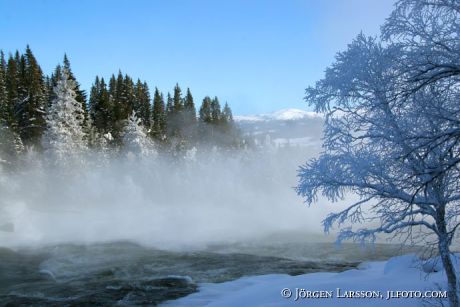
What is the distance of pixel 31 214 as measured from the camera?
119 feet

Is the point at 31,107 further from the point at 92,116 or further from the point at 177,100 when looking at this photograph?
the point at 177,100

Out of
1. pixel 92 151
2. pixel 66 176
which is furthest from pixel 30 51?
pixel 66 176

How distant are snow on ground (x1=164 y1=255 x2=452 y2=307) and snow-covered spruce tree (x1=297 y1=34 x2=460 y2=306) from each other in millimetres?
1713

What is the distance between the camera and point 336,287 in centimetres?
1156

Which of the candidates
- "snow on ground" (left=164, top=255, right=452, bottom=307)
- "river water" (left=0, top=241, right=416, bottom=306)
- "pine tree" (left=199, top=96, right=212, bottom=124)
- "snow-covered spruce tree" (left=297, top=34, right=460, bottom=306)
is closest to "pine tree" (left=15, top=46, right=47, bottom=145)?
"river water" (left=0, top=241, right=416, bottom=306)

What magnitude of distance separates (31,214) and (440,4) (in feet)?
122

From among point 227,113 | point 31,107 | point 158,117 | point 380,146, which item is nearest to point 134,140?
point 31,107

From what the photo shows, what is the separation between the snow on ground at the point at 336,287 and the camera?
10109 millimetres

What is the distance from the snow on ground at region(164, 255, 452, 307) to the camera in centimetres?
1011

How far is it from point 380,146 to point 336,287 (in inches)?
182

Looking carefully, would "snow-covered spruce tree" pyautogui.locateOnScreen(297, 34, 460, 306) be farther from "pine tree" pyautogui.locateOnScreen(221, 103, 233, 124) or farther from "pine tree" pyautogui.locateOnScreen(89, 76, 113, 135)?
"pine tree" pyautogui.locateOnScreen(221, 103, 233, 124)

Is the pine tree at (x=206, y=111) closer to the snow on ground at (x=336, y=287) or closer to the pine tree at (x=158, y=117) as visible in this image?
the pine tree at (x=158, y=117)

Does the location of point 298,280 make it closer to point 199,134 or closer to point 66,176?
point 66,176

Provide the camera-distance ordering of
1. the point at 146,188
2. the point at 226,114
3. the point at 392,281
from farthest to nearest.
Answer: the point at 226,114 → the point at 146,188 → the point at 392,281
